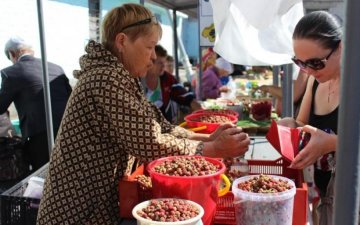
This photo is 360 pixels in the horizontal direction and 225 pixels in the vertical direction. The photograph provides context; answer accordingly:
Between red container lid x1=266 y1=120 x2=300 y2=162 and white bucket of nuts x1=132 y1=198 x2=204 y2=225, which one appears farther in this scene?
red container lid x1=266 y1=120 x2=300 y2=162

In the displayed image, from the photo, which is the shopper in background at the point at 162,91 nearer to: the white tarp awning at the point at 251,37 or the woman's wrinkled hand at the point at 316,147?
the white tarp awning at the point at 251,37

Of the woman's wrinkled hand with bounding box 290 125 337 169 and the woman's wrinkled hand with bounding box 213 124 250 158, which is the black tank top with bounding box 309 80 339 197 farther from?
the woman's wrinkled hand with bounding box 213 124 250 158

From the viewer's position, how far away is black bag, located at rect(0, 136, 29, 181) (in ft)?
13.0

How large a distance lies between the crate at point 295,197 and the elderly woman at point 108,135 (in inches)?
7.8

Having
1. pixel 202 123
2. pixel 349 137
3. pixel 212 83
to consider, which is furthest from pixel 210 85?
pixel 349 137

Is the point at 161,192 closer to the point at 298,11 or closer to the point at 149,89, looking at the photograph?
the point at 298,11

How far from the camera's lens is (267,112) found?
4164 mm

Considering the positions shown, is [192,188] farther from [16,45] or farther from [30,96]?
[16,45]

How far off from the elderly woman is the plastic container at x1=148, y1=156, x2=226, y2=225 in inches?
6.1

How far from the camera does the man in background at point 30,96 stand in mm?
4023

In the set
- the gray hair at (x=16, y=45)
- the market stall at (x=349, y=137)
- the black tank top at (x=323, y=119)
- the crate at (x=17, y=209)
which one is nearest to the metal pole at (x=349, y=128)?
the market stall at (x=349, y=137)

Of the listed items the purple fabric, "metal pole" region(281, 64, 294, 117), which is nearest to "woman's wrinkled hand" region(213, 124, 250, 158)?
"metal pole" region(281, 64, 294, 117)

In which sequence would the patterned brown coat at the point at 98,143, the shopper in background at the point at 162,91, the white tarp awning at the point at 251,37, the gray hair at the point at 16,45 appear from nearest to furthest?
the patterned brown coat at the point at 98,143 → the white tarp awning at the point at 251,37 → the gray hair at the point at 16,45 → the shopper in background at the point at 162,91

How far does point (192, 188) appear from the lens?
1320mm
